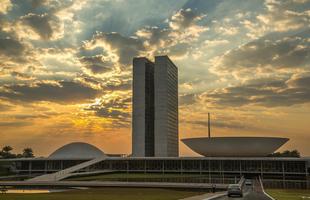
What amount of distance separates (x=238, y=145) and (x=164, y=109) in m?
71.7

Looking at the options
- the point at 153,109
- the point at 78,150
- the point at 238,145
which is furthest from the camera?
the point at 153,109

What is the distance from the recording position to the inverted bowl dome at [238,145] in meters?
92.6

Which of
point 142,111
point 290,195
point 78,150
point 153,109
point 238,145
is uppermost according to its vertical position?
point 153,109

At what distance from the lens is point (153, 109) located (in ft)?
565

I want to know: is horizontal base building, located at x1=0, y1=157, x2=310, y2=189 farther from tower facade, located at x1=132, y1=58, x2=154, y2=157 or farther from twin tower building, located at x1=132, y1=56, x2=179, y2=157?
twin tower building, located at x1=132, y1=56, x2=179, y2=157

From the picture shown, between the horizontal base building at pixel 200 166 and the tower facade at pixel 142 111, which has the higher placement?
the tower facade at pixel 142 111

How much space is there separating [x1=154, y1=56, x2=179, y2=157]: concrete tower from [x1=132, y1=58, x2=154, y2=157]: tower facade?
5.08m

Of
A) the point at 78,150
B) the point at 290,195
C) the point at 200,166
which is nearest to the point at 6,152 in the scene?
the point at 78,150

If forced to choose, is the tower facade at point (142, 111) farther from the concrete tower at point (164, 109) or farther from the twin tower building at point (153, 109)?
the concrete tower at point (164, 109)

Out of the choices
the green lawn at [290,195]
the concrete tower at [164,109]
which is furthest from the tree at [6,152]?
the green lawn at [290,195]

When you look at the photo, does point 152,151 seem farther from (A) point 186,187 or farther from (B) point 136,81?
(A) point 186,187

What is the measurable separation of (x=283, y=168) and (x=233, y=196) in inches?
2275

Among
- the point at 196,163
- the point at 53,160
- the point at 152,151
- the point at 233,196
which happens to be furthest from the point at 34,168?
the point at 233,196

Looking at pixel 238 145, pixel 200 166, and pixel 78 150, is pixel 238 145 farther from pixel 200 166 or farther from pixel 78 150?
pixel 78 150
